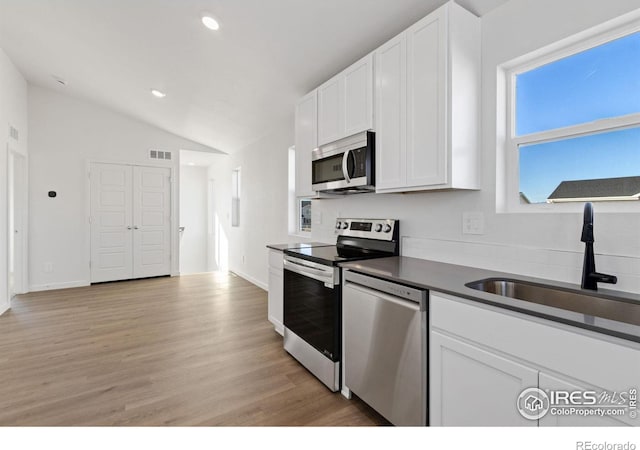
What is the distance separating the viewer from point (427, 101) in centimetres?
186

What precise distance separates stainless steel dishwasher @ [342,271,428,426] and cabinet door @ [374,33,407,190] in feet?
2.42

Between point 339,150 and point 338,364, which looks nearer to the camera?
point 338,364

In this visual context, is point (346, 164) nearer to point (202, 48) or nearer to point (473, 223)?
point (473, 223)

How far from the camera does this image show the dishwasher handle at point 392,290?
4.89 feet

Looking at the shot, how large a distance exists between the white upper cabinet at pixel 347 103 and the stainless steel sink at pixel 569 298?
4.36ft

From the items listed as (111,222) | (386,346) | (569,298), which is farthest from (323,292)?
A: (111,222)

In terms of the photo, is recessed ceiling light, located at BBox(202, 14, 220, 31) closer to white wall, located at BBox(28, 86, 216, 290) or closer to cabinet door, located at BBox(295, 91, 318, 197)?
cabinet door, located at BBox(295, 91, 318, 197)

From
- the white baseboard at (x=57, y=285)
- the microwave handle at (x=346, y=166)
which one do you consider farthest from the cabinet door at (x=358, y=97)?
the white baseboard at (x=57, y=285)

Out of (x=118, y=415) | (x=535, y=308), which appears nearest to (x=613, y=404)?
(x=535, y=308)

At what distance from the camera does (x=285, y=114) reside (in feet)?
13.3

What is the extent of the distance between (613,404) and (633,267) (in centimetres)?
74

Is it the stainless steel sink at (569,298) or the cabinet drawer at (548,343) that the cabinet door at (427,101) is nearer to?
the stainless steel sink at (569,298)

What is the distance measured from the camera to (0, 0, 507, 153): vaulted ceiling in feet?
7.55
